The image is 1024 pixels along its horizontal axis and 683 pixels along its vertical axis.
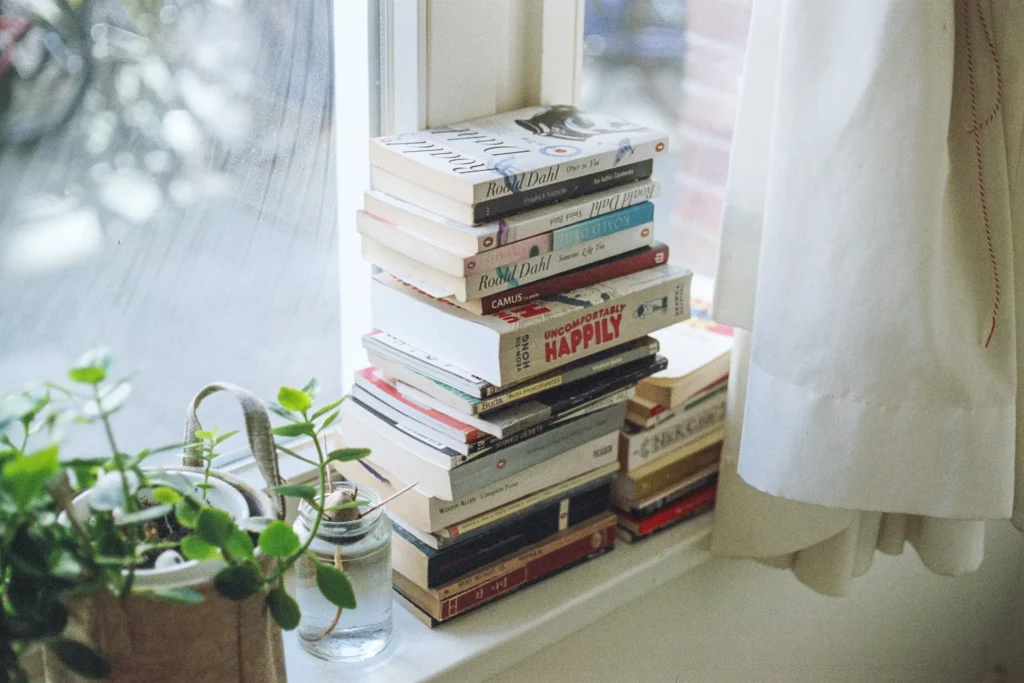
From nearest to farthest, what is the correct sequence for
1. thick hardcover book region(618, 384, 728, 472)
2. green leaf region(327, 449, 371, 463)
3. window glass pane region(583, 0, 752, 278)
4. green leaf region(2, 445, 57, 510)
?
green leaf region(2, 445, 57, 510) → green leaf region(327, 449, 371, 463) → thick hardcover book region(618, 384, 728, 472) → window glass pane region(583, 0, 752, 278)

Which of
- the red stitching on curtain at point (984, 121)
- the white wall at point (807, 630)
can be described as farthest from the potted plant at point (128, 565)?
the red stitching on curtain at point (984, 121)

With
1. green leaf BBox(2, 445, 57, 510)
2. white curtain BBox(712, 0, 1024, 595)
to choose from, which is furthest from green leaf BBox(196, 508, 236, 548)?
white curtain BBox(712, 0, 1024, 595)

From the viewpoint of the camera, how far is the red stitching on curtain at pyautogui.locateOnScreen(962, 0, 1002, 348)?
85 centimetres

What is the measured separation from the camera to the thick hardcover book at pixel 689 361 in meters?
1.08

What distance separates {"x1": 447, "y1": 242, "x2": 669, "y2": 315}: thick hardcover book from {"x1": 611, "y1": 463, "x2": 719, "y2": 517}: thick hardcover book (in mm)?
253

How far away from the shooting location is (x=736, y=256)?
0.99 m

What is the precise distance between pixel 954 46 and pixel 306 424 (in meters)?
0.58

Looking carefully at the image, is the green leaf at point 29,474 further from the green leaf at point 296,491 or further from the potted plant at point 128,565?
the green leaf at point 296,491

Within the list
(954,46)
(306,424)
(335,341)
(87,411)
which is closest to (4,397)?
(87,411)

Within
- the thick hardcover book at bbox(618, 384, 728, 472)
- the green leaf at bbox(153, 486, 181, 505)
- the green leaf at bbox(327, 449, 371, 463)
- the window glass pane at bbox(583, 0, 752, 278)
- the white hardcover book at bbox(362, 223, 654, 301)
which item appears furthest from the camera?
the window glass pane at bbox(583, 0, 752, 278)

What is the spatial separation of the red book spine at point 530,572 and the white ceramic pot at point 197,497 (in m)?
0.26

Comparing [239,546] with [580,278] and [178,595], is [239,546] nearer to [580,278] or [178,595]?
[178,595]

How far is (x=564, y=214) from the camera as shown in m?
0.89

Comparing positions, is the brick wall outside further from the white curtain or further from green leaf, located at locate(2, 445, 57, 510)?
green leaf, located at locate(2, 445, 57, 510)
